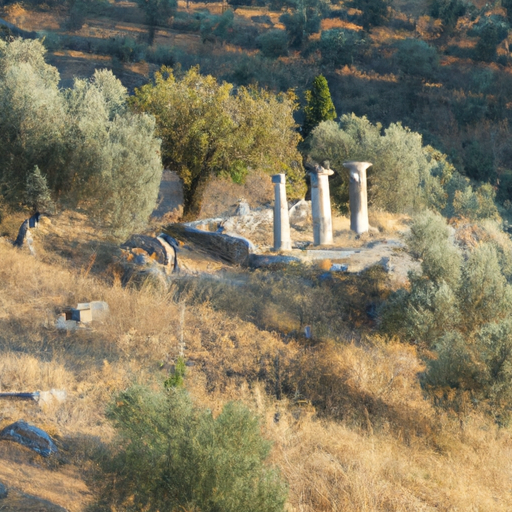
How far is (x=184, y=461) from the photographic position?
279 inches

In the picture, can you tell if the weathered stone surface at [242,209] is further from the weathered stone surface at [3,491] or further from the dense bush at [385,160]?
the weathered stone surface at [3,491]

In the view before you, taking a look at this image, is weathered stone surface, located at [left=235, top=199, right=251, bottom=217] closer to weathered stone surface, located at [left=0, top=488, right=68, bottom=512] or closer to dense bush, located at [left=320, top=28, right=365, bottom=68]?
weathered stone surface, located at [left=0, top=488, right=68, bottom=512]

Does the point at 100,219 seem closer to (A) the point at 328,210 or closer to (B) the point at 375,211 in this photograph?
(A) the point at 328,210

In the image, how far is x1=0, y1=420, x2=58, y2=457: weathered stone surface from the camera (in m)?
8.38

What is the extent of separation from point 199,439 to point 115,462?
112cm

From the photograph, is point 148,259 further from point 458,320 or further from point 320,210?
point 458,320

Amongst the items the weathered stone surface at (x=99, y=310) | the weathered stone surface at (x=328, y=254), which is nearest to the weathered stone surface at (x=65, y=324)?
the weathered stone surface at (x=99, y=310)

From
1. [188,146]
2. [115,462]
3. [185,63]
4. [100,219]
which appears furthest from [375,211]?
[185,63]

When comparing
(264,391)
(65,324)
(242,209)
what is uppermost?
(242,209)

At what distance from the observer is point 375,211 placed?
80.5 feet

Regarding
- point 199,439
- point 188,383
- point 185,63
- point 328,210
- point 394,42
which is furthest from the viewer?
point 394,42

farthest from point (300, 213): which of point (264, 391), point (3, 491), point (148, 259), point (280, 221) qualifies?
point (3, 491)

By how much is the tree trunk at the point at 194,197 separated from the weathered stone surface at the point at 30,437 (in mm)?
13541

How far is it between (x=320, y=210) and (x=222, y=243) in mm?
3115
